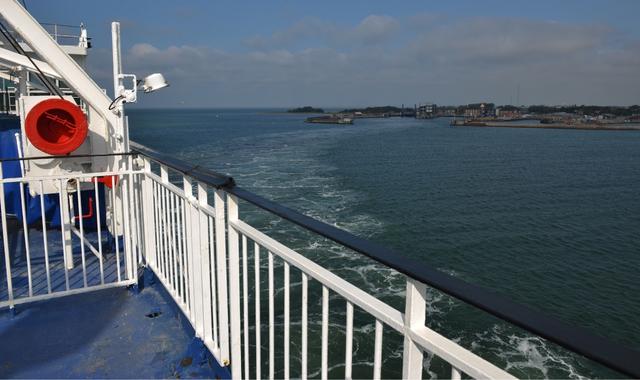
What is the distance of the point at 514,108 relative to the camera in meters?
159

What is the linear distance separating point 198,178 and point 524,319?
5.64 ft

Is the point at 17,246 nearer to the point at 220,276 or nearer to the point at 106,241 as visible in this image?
the point at 106,241

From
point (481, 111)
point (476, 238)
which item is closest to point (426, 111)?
point (481, 111)

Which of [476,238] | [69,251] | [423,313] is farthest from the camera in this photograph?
[476,238]

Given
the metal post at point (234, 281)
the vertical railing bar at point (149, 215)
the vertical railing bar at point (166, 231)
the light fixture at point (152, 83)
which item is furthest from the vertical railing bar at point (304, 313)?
the light fixture at point (152, 83)

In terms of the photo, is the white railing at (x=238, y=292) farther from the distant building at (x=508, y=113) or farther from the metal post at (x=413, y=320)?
the distant building at (x=508, y=113)

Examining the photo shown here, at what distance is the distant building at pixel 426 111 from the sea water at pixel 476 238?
411ft

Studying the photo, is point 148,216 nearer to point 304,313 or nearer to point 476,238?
point 304,313

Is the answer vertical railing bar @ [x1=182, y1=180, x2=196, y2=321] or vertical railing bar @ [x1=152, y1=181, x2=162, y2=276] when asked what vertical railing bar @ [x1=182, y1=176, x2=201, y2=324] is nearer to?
vertical railing bar @ [x1=182, y1=180, x2=196, y2=321]

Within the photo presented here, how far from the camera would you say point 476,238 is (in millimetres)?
16656

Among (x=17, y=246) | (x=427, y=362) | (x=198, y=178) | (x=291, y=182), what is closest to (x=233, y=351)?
(x=198, y=178)

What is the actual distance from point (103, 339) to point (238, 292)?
133 cm

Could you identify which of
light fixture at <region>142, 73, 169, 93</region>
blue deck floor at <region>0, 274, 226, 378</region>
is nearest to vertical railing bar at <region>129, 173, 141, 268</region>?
blue deck floor at <region>0, 274, 226, 378</region>

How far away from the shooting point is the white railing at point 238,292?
1.17 meters
